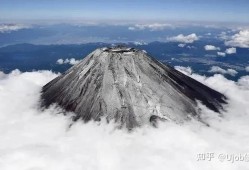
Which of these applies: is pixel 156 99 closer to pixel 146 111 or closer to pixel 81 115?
pixel 146 111

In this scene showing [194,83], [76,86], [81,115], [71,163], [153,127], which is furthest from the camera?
[194,83]

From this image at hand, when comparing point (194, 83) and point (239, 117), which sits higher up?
point (194, 83)

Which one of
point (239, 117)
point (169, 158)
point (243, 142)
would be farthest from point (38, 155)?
point (239, 117)

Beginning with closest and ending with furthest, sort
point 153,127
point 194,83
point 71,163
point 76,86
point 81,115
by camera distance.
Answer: point 71,163, point 153,127, point 81,115, point 76,86, point 194,83

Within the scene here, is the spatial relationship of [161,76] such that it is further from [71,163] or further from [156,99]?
[71,163]

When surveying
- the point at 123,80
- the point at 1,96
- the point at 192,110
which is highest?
the point at 123,80

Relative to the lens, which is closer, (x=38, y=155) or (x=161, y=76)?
(x=38, y=155)

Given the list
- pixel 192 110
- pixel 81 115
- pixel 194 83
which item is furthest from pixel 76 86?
pixel 194 83
